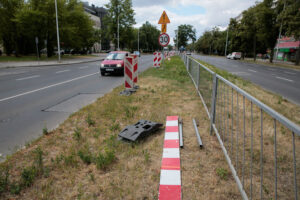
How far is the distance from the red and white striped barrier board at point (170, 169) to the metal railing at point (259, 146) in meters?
0.72

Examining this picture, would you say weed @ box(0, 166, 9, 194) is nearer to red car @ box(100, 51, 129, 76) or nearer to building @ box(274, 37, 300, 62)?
red car @ box(100, 51, 129, 76)

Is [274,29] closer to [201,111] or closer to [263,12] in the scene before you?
[263,12]

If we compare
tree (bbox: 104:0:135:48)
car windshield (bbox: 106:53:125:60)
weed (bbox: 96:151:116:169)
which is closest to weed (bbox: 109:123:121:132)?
weed (bbox: 96:151:116:169)

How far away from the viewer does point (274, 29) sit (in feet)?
116

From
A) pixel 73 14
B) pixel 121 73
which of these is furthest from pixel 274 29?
pixel 73 14

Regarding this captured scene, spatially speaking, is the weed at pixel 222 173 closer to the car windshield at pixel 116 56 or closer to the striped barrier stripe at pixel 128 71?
the striped barrier stripe at pixel 128 71

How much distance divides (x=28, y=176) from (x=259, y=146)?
2.93m

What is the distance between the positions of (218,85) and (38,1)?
4051cm

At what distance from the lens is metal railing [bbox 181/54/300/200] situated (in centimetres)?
182

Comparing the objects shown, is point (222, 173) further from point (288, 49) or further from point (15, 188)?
point (288, 49)

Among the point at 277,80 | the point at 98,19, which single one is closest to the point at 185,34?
the point at 98,19

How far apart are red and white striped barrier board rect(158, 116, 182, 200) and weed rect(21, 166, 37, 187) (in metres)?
1.65

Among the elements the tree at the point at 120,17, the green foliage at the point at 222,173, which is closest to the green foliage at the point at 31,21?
the tree at the point at 120,17

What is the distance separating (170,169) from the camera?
3.08 meters
